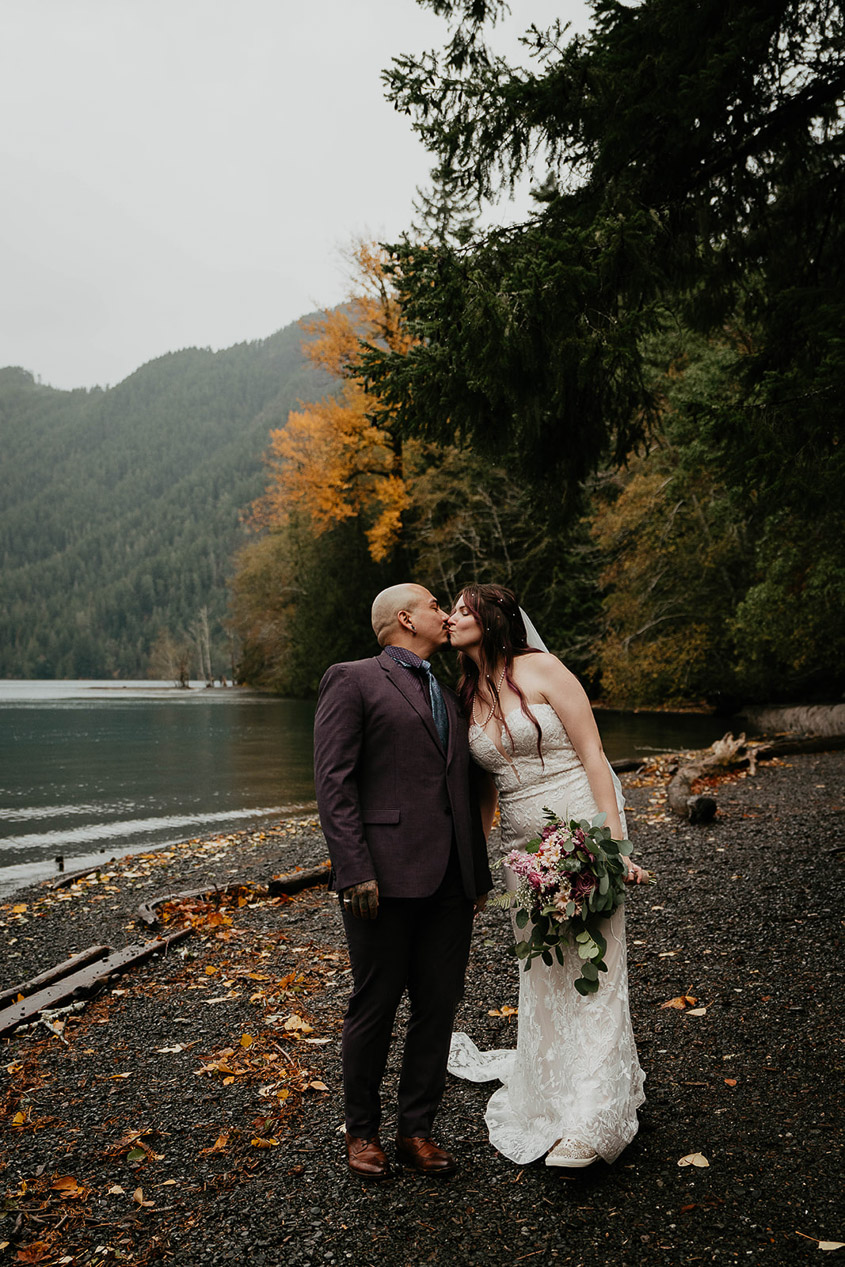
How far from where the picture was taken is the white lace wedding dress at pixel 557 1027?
3.22 meters

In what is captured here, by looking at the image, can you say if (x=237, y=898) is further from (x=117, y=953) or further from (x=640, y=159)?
(x=640, y=159)

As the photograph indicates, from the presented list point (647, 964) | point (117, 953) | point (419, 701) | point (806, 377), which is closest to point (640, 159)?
point (806, 377)

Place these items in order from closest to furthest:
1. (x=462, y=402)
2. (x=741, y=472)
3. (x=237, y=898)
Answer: (x=741, y=472), (x=462, y=402), (x=237, y=898)

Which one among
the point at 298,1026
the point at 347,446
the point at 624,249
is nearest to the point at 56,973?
the point at 298,1026

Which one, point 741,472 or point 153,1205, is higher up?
point 741,472

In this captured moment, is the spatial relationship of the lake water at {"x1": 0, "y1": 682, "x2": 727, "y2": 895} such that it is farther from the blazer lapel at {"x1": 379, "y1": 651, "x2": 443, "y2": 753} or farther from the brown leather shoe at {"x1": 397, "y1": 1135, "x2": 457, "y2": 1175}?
the blazer lapel at {"x1": 379, "y1": 651, "x2": 443, "y2": 753}

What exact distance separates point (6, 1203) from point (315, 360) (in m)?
27.9

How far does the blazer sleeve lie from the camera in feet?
10.3

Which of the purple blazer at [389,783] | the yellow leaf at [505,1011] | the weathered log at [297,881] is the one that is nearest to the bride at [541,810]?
the purple blazer at [389,783]

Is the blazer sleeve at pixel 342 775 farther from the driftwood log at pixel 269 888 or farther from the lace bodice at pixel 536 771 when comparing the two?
the driftwood log at pixel 269 888

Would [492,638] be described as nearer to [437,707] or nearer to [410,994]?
[437,707]

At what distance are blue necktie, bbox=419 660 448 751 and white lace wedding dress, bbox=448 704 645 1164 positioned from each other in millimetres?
158

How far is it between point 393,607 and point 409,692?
0.35 m

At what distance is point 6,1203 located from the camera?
3285 millimetres
